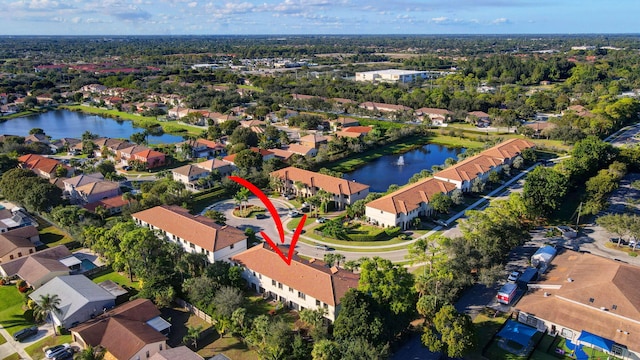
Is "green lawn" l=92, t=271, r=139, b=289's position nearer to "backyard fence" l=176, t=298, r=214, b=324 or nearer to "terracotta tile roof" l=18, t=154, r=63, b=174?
"backyard fence" l=176, t=298, r=214, b=324

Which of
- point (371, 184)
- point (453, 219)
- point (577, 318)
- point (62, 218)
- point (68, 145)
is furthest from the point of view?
point (68, 145)

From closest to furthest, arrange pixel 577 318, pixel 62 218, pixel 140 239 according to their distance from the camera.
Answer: pixel 577 318
pixel 140 239
pixel 62 218

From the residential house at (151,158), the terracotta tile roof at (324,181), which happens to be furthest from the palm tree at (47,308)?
the residential house at (151,158)

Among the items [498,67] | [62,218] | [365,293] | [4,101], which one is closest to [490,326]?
[365,293]

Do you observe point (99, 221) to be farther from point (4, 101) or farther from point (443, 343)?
point (4, 101)

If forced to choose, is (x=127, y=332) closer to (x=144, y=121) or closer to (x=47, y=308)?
(x=47, y=308)

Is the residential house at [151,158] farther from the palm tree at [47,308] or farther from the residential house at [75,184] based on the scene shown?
the palm tree at [47,308]

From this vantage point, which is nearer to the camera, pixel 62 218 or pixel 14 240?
pixel 14 240
